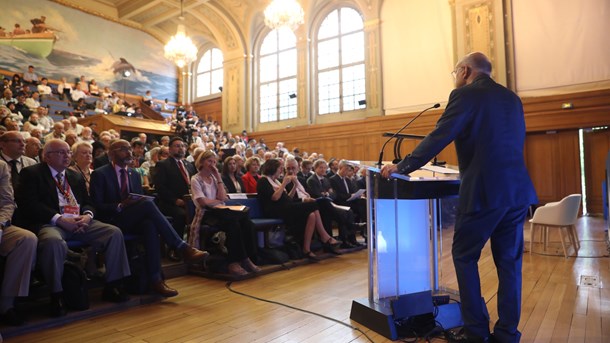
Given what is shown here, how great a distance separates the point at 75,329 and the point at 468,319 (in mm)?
2066

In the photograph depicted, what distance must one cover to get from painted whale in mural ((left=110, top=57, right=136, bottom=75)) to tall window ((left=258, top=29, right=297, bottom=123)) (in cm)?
498

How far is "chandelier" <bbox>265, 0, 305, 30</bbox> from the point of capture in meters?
8.34

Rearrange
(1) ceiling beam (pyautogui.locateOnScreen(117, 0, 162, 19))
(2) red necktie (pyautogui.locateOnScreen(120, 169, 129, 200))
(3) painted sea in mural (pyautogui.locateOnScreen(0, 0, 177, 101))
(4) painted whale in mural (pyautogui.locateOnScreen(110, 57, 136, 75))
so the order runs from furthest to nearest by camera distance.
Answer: (4) painted whale in mural (pyautogui.locateOnScreen(110, 57, 136, 75)), (1) ceiling beam (pyautogui.locateOnScreen(117, 0, 162, 19)), (3) painted sea in mural (pyautogui.locateOnScreen(0, 0, 177, 101)), (2) red necktie (pyautogui.locateOnScreen(120, 169, 129, 200))

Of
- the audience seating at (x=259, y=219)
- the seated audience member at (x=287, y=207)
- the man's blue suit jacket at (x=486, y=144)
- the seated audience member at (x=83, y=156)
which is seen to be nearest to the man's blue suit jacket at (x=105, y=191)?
the seated audience member at (x=83, y=156)

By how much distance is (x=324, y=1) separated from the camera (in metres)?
11.7

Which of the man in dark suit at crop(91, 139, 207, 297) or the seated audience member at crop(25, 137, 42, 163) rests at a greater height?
the seated audience member at crop(25, 137, 42, 163)

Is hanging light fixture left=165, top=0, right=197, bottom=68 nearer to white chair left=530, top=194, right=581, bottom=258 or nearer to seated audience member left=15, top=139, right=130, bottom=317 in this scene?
seated audience member left=15, top=139, right=130, bottom=317

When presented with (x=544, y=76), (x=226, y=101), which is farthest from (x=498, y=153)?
(x=226, y=101)

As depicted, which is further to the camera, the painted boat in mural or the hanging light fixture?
the painted boat in mural

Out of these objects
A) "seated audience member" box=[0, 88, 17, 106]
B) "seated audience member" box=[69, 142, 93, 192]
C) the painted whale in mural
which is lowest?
"seated audience member" box=[69, 142, 93, 192]

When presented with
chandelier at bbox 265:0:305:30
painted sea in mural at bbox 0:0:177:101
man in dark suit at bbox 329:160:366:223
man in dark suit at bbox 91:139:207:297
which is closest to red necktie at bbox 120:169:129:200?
man in dark suit at bbox 91:139:207:297

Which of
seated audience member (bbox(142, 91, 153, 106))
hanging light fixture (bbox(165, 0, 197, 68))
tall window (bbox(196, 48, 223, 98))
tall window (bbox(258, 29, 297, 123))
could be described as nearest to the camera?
hanging light fixture (bbox(165, 0, 197, 68))

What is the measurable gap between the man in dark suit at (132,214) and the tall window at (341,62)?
28.3 feet

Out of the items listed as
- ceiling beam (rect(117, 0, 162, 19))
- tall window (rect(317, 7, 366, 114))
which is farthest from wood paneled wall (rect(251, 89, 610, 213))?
ceiling beam (rect(117, 0, 162, 19))
